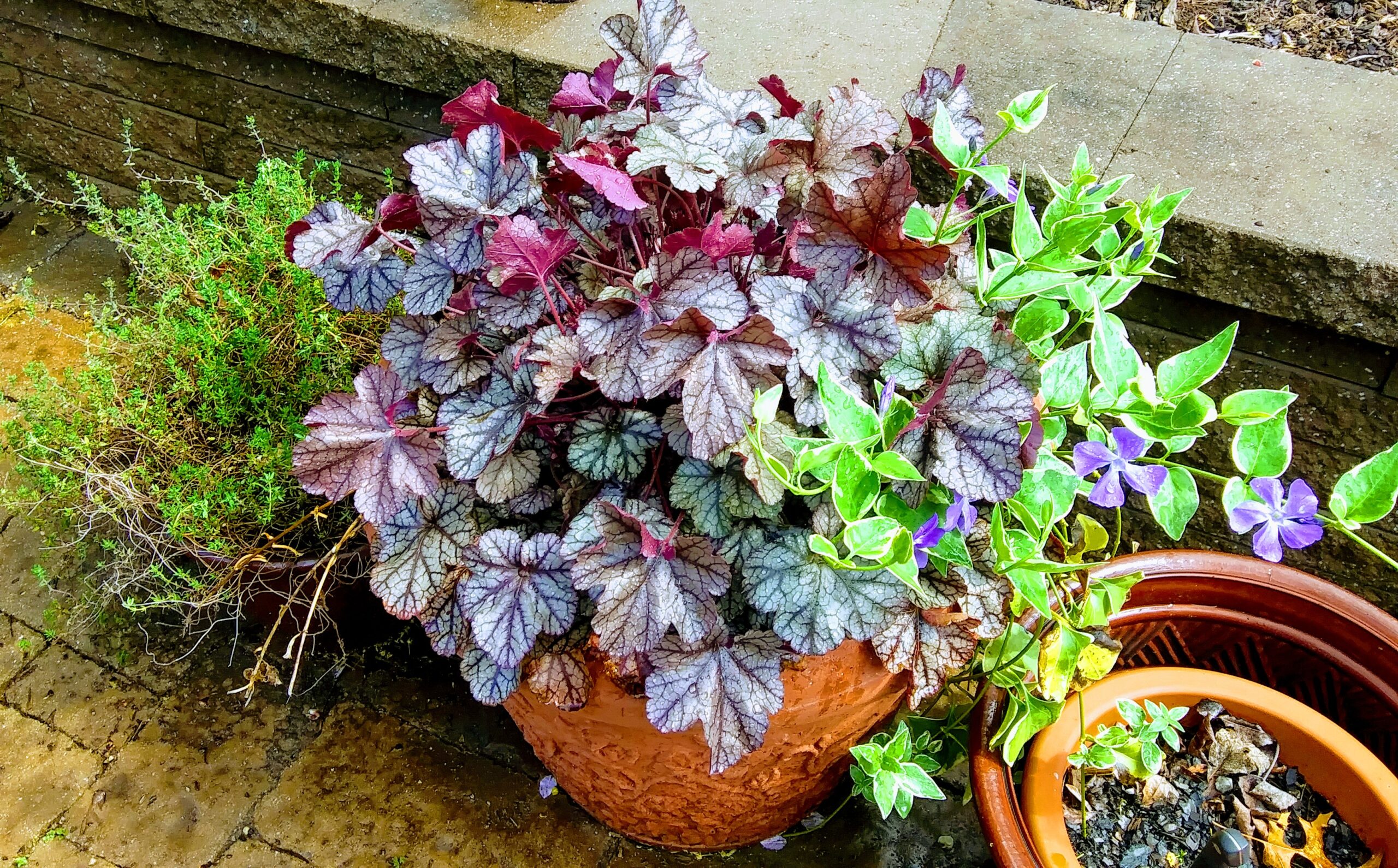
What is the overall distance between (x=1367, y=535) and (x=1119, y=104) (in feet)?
2.97

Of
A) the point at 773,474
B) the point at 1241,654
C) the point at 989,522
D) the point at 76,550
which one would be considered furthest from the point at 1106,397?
the point at 76,550

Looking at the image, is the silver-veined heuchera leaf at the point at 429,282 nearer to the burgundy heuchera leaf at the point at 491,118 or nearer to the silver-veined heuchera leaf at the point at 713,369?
the burgundy heuchera leaf at the point at 491,118

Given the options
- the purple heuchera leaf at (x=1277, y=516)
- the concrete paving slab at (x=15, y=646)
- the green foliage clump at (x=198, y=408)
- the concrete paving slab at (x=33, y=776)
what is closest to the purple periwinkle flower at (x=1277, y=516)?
the purple heuchera leaf at (x=1277, y=516)

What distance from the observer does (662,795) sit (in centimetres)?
148

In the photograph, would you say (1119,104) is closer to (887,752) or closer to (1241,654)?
(1241,654)

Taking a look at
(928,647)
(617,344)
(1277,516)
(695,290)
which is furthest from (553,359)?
(1277,516)

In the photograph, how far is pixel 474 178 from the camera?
1165 millimetres

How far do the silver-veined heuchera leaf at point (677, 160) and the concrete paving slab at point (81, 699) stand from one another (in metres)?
1.60

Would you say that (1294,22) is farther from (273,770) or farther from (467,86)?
(273,770)

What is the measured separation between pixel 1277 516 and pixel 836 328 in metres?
0.50

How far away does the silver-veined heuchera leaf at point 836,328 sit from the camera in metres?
1.08

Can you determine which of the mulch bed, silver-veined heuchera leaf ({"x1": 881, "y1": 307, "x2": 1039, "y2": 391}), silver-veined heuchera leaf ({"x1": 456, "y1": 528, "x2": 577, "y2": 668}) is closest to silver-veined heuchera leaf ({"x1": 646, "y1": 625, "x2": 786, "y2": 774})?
silver-veined heuchera leaf ({"x1": 456, "y1": 528, "x2": 577, "y2": 668})

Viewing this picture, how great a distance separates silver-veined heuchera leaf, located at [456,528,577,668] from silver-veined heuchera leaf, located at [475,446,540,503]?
0.15 feet

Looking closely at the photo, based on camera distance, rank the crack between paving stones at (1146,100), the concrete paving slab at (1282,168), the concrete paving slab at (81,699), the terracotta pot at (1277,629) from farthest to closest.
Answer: the concrete paving slab at (81,699)
the crack between paving stones at (1146,100)
the concrete paving slab at (1282,168)
the terracotta pot at (1277,629)
